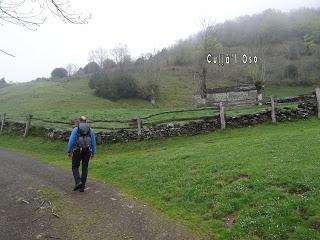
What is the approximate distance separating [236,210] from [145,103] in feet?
197

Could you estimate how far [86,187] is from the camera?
1390 cm

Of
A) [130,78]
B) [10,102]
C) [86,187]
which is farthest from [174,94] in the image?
[86,187]

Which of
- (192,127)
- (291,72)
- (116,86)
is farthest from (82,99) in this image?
(291,72)

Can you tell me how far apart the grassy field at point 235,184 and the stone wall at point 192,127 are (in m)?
4.19

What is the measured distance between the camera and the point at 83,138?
43.3ft

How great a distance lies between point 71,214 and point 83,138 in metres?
3.02

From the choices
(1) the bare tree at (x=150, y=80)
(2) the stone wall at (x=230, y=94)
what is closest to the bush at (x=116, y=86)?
(1) the bare tree at (x=150, y=80)

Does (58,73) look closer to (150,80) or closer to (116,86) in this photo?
(116,86)

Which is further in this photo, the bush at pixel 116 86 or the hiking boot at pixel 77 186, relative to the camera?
the bush at pixel 116 86

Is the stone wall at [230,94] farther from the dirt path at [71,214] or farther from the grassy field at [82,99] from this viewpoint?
the dirt path at [71,214]

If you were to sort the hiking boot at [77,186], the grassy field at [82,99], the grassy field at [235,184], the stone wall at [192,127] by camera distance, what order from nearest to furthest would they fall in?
the grassy field at [235,184], the hiking boot at [77,186], the stone wall at [192,127], the grassy field at [82,99]

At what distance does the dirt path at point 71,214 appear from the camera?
9469 millimetres

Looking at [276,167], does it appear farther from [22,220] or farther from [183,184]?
[22,220]

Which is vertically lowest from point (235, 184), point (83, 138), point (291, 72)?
point (235, 184)
